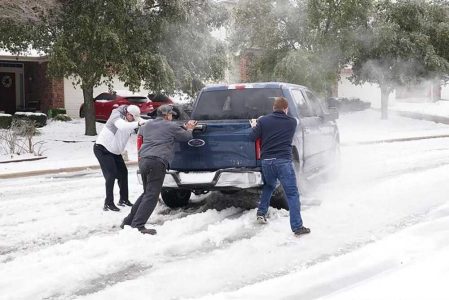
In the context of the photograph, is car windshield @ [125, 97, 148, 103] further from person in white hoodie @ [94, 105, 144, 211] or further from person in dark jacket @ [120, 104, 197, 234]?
person in dark jacket @ [120, 104, 197, 234]

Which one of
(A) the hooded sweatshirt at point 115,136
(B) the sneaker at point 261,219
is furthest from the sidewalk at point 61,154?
(B) the sneaker at point 261,219

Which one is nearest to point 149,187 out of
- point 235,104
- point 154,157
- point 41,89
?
point 154,157

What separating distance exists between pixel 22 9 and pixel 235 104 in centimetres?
1006

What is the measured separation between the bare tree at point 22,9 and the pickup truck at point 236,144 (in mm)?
8999

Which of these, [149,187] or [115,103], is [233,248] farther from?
[115,103]

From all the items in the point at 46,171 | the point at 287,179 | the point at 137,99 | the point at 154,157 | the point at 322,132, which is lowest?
the point at 46,171

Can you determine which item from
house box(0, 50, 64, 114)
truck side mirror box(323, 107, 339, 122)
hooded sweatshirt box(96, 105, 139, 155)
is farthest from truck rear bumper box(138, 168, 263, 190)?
house box(0, 50, 64, 114)

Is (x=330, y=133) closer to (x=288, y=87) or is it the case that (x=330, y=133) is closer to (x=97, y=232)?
(x=288, y=87)

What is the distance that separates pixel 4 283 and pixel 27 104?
95.1 feet

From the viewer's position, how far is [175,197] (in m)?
9.12

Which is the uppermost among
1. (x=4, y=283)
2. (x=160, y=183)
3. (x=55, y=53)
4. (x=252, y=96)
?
(x=55, y=53)

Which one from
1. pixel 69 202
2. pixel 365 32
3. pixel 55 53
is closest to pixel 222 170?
pixel 69 202

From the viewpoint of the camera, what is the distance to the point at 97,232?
752cm

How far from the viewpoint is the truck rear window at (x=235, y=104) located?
907 centimetres
